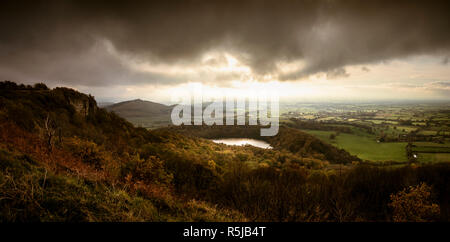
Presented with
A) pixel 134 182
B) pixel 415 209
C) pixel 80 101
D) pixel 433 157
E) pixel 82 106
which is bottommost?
pixel 415 209

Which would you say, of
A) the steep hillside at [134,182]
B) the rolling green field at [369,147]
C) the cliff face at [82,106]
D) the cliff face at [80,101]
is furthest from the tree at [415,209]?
the cliff face at [82,106]

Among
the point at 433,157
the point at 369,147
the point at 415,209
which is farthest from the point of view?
the point at 369,147

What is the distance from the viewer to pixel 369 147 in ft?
176

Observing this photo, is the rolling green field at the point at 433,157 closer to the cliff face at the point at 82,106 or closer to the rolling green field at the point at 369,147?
the rolling green field at the point at 369,147

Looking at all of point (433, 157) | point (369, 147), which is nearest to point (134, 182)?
point (433, 157)

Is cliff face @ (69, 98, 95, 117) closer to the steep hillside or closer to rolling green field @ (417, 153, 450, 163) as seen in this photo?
the steep hillside

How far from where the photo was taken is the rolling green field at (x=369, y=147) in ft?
140

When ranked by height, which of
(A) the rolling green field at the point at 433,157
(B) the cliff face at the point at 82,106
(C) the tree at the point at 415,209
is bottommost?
(C) the tree at the point at 415,209

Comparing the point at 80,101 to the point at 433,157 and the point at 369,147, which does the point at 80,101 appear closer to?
the point at 433,157

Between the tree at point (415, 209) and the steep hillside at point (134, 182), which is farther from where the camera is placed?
the tree at point (415, 209)

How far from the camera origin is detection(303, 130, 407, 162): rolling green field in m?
42.6
